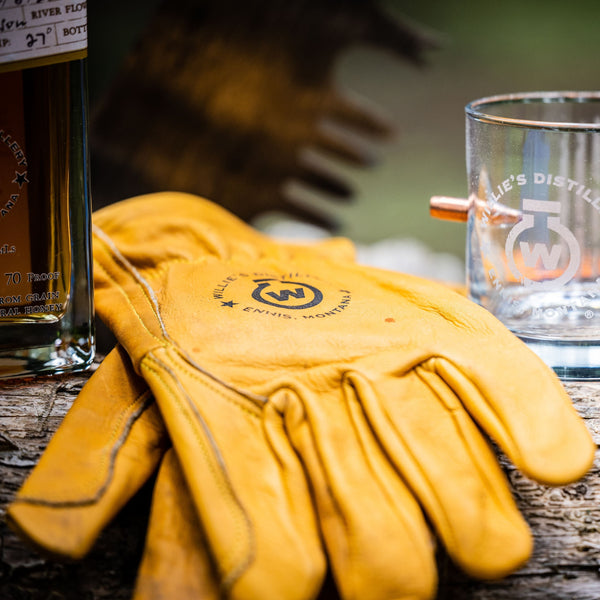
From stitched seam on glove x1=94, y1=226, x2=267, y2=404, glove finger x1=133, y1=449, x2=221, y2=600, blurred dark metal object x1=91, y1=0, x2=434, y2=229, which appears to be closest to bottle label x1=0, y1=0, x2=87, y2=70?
stitched seam on glove x1=94, y1=226, x2=267, y2=404

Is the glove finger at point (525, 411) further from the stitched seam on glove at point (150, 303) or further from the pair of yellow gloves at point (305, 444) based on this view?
the stitched seam on glove at point (150, 303)

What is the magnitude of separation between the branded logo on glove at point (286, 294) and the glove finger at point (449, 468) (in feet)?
0.33

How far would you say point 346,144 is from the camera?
1.17m

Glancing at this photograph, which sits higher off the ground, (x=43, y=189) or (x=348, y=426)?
(x=43, y=189)

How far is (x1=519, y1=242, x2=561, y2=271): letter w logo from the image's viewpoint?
1.80 feet

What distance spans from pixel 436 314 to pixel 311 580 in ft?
0.72

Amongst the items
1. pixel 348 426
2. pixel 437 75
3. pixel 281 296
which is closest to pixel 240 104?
pixel 437 75

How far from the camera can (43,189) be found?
0.52 meters

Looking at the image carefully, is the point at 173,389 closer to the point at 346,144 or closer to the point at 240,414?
the point at 240,414

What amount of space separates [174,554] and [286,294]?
0.21 m

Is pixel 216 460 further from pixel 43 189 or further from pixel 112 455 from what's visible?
pixel 43 189

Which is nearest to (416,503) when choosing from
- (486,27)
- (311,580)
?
(311,580)

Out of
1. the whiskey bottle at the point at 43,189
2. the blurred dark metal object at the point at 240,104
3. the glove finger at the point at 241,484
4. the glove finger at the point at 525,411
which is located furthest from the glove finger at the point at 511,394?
the blurred dark metal object at the point at 240,104

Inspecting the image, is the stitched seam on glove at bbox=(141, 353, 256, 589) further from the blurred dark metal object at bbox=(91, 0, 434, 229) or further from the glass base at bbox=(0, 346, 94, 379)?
the blurred dark metal object at bbox=(91, 0, 434, 229)
